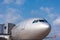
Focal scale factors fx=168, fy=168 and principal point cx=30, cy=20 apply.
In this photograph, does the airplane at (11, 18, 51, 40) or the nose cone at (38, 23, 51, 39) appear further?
the airplane at (11, 18, 51, 40)

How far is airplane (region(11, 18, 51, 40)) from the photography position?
75.4 ft

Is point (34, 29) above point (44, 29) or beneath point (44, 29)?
above

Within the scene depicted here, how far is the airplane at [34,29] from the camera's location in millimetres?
22984

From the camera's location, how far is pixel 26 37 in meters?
25.0

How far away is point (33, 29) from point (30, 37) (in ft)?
4.87

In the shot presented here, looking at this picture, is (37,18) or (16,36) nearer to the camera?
(37,18)

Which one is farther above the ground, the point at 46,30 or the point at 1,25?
the point at 1,25

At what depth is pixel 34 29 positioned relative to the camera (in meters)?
23.4

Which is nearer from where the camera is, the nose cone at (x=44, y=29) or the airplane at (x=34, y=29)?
the nose cone at (x=44, y=29)

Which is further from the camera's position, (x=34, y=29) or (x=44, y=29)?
(x=34, y=29)

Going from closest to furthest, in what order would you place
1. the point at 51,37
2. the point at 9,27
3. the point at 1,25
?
the point at 51,37
the point at 9,27
the point at 1,25

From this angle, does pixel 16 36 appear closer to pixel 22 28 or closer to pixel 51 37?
pixel 22 28

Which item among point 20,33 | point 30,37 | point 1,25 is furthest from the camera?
point 1,25

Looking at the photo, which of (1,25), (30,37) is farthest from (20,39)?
(1,25)
